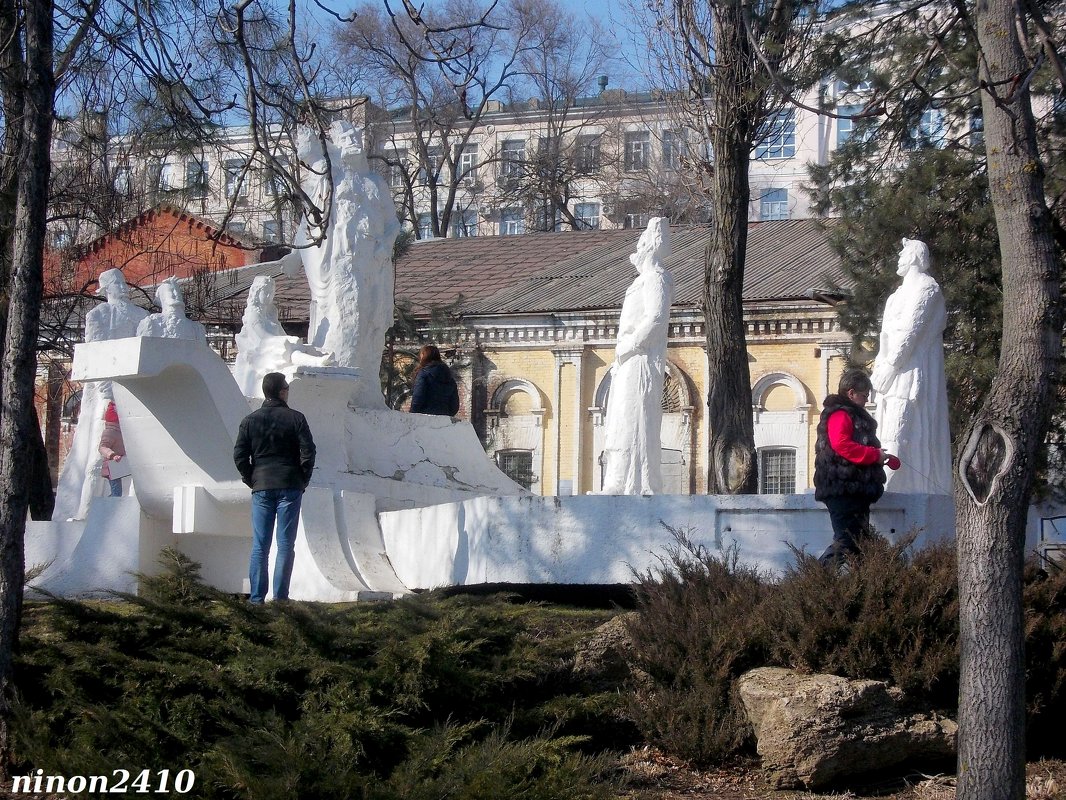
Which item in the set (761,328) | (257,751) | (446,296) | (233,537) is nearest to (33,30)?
(257,751)

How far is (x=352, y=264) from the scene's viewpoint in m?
14.1

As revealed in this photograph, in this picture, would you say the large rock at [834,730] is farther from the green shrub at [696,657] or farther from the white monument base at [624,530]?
the white monument base at [624,530]

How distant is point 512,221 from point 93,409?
31.9 meters

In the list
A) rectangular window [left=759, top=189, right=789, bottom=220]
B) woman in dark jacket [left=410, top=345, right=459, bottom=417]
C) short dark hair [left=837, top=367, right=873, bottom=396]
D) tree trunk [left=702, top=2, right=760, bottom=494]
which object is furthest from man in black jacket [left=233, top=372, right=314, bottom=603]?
rectangular window [left=759, top=189, right=789, bottom=220]

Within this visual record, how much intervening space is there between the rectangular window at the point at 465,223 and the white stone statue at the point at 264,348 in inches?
1202

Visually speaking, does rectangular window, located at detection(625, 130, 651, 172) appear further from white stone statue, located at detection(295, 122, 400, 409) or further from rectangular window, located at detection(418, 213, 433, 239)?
white stone statue, located at detection(295, 122, 400, 409)

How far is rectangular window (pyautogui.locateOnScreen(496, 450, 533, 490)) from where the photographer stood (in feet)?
111

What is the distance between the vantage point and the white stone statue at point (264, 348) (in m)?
Result: 13.4

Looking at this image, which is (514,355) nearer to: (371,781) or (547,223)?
(547,223)

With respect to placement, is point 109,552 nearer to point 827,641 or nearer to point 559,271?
point 827,641

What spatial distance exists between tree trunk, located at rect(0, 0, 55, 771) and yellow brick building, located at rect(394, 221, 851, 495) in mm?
22262

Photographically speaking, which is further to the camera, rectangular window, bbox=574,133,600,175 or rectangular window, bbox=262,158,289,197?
rectangular window, bbox=574,133,600,175

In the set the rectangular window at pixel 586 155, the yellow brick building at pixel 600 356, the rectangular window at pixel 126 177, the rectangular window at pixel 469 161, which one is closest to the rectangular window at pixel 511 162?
the rectangular window at pixel 469 161

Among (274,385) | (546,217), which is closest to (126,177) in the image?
(274,385)
